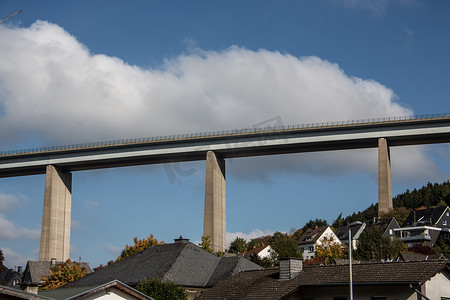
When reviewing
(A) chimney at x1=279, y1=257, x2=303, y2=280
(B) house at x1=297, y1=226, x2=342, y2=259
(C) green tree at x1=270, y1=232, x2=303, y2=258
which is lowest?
(A) chimney at x1=279, y1=257, x2=303, y2=280

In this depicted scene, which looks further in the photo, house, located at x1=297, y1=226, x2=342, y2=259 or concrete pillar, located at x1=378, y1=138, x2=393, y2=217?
house, located at x1=297, y1=226, x2=342, y2=259

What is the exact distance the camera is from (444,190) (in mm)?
196625

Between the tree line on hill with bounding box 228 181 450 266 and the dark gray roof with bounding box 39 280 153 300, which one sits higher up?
the tree line on hill with bounding box 228 181 450 266

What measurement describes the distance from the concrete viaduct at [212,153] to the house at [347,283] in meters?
81.1

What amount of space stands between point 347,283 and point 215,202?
92104 millimetres

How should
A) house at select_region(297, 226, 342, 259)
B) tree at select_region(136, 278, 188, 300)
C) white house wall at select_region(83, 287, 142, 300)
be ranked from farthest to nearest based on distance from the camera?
house at select_region(297, 226, 342, 259) < tree at select_region(136, 278, 188, 300) < white house wall at select_region(83, 287, 142, 300)

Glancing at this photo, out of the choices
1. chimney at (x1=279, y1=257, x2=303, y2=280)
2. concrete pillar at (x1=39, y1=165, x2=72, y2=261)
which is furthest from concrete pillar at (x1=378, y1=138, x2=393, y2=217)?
chimney at (x1=279, y1=257, x2=303, y2=280)

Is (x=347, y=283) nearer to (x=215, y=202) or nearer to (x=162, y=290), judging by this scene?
(x=162, y=290)

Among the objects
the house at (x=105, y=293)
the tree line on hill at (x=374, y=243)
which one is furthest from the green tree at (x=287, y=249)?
the house at (x=105, y=293)

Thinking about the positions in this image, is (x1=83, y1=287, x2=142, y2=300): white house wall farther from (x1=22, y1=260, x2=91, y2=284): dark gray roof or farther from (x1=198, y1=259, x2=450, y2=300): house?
(x1=22, y1=260, x2=91, y2=284): dark gray roof

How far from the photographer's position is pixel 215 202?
12800cm

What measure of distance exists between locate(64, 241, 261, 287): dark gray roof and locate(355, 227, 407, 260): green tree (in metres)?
35.7

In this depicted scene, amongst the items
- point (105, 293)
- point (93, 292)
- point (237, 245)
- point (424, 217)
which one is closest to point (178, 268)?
point (105, 293)

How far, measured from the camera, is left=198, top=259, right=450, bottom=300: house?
35.0 m
